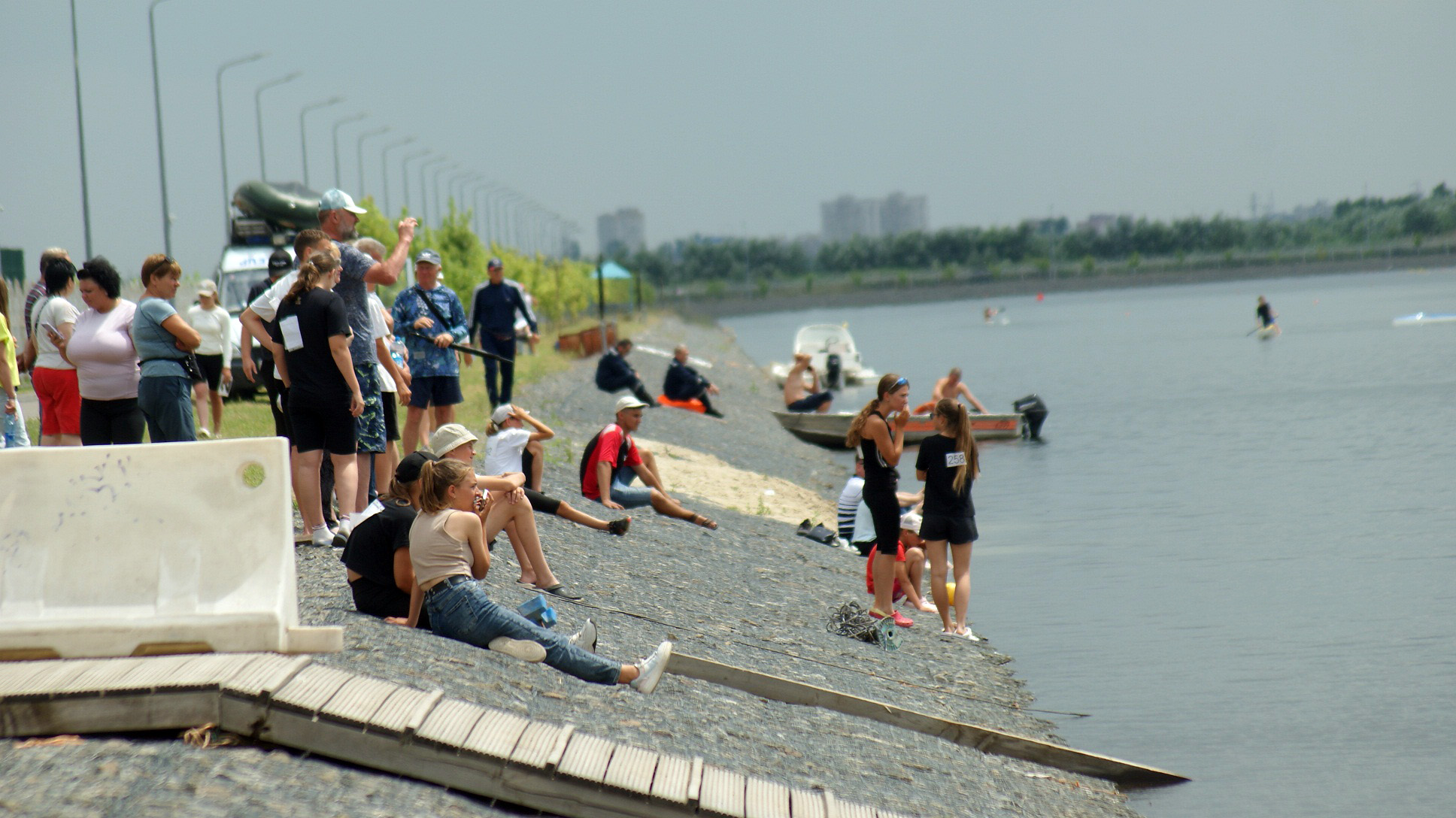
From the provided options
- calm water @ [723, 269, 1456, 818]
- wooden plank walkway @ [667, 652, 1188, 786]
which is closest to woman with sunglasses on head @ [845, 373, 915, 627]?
calm water @ [723, 269, 1456, 818]

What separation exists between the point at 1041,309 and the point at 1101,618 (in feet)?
485

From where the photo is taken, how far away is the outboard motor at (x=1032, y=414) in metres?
31.7

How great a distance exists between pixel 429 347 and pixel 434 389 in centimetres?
37

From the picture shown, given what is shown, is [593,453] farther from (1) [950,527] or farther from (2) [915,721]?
(2) [915,721]

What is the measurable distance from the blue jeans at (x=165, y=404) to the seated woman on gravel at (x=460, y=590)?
223 cm

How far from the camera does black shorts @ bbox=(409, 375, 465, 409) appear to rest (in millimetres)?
11617

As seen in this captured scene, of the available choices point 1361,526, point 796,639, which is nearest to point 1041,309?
point 1361,526

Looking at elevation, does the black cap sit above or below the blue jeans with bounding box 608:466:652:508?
above

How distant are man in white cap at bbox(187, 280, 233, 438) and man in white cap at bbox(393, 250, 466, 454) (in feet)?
9.97

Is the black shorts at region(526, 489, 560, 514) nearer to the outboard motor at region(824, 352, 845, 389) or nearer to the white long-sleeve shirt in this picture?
the white long-sleeve shirt

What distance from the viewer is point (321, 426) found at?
834 centimetres

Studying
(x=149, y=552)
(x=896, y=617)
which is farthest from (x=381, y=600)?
(x=896, y=617)

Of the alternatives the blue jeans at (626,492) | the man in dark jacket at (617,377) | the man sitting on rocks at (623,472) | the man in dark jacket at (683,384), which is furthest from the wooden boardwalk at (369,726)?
the man in dark jacket at (683,384)

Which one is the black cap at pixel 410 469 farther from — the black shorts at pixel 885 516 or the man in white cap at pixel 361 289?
the black shorts at pixel 885 516
